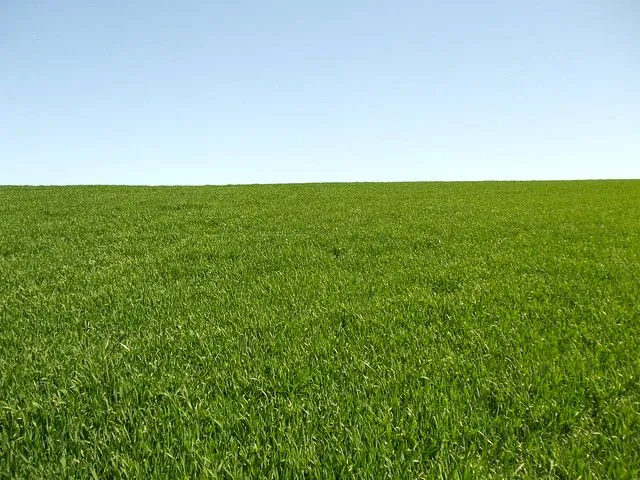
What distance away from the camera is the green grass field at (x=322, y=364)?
2721 mm

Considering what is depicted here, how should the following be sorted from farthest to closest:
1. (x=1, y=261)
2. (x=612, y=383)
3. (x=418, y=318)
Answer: (x=1, y=261) → (x=418, y=318) → (x=612, y=383)

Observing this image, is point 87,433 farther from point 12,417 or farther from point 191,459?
point 191,459

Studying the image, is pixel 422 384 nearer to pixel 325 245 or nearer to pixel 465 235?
pixel 325 245

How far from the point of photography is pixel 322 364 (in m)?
3.89

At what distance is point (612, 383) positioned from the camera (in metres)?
3.52

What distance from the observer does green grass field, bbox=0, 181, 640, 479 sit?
2.72m

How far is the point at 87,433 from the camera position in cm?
299

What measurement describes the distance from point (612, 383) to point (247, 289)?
449 centimetres

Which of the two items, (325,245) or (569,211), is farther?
(569,211)

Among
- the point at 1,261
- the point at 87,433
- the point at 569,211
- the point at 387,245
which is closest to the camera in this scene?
the point at 87,433

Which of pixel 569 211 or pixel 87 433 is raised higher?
pixel 569 211

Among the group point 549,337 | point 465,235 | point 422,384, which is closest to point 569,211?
point 465,235

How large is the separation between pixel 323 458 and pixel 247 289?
3947mm

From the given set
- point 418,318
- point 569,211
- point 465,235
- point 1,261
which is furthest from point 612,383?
point 569,211
